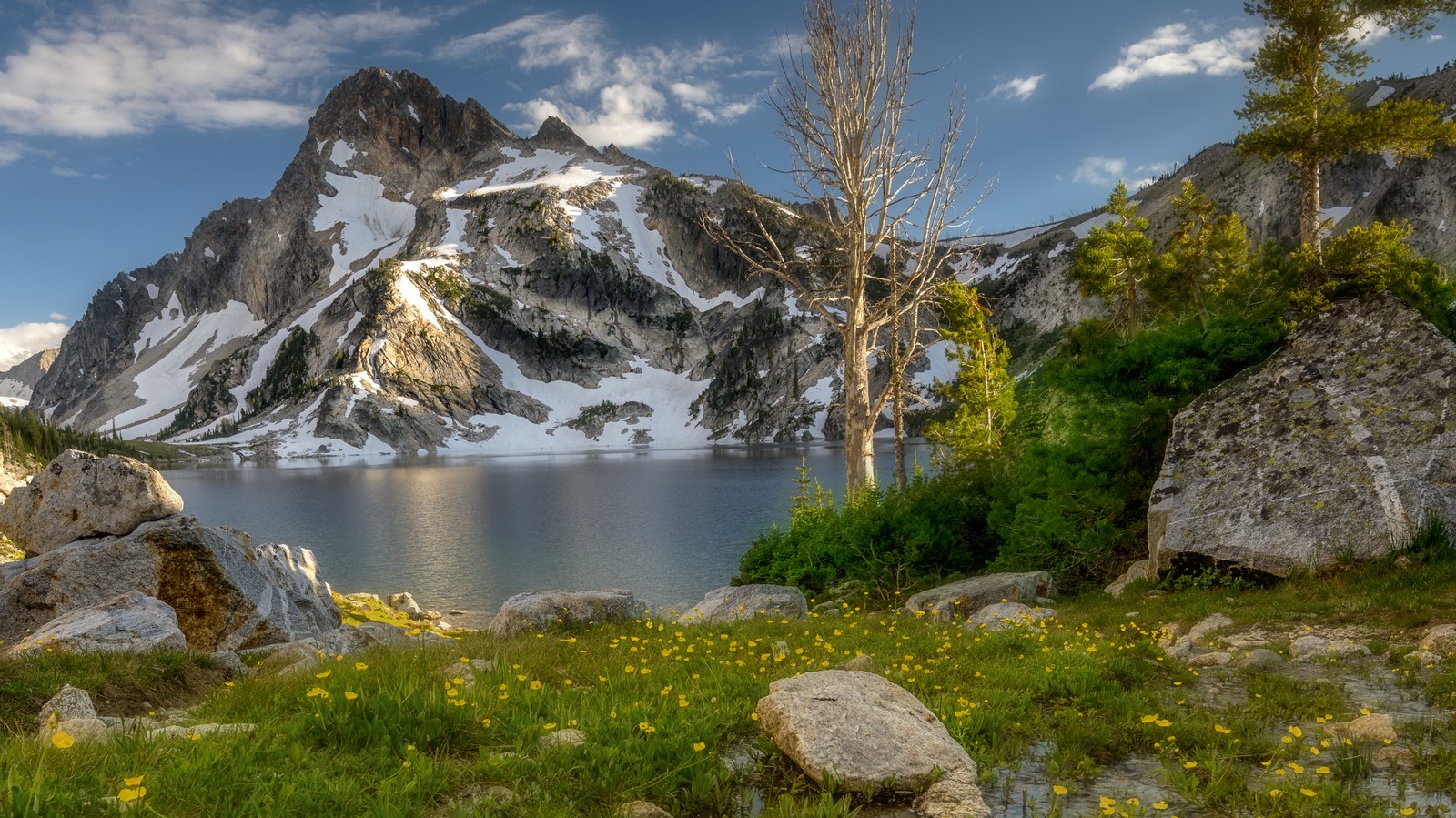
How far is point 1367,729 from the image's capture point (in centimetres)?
578

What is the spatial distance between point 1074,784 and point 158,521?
787 inches

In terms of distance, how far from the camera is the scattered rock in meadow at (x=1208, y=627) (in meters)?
9.76

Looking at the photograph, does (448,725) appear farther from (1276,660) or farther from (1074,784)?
(1276,660)

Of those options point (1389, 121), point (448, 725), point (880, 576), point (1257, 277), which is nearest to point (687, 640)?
point (448, 725)

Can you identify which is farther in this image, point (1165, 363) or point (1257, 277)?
point (1257, 277)

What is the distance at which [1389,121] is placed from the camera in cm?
1559

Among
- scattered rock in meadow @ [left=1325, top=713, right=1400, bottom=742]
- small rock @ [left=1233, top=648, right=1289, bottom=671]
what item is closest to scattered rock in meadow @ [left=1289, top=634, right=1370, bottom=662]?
small rock @ [left=1233, top=648, right=1289, bottom=671]

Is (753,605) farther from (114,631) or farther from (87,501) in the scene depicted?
(87,501)

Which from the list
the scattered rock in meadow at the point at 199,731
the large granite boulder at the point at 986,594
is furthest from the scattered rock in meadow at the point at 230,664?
the large granite boulder at the point at 986,594

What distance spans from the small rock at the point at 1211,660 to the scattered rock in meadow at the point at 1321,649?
69 centimetres

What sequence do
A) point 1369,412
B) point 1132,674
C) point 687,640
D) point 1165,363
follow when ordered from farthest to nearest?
point 1165,363 → point 1369,412 → point 687,640 → point 1132,674

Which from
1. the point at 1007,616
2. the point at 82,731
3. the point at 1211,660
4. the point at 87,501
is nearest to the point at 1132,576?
the point at 1007,616

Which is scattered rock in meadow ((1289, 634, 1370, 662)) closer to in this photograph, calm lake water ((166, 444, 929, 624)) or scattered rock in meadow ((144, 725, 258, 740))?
scattered rock in meadow ((144, 725, 258, 740))

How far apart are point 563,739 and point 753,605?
9.78 m
